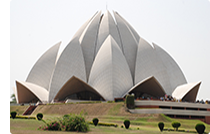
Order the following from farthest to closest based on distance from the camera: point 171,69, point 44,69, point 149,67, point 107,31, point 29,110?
point 107,31 < point 171,69 < point 44,69 < point 149,67 < point 29,110

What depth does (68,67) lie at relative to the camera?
1554 inches

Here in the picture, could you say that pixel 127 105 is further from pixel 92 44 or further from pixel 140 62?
pixel 92 44

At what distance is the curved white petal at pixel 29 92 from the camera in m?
38.0

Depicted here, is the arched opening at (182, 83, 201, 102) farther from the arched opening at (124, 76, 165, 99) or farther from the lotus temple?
the arched opening at (124, 76, 165, 99)

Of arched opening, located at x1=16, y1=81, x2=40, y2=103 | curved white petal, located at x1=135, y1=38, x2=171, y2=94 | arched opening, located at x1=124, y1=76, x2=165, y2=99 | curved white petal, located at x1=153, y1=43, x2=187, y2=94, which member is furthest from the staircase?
curved white petal, located at x1=153, y1=43, x2=187, y2=94

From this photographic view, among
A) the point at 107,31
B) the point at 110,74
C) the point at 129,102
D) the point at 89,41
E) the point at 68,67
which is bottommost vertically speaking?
the point at 129,102

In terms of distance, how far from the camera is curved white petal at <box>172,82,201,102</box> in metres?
37.1

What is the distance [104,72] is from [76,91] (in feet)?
22.2

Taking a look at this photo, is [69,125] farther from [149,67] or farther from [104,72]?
[149,67]

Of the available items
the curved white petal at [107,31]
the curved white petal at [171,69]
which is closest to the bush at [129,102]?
the curved white petal at [171,69]

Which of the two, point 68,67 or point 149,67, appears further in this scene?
point 149,67

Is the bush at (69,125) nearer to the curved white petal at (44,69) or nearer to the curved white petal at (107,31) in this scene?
the curved white petal at (44,69)

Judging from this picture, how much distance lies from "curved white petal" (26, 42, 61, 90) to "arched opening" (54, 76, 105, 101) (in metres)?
5.06

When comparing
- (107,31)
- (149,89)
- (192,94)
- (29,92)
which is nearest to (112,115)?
(149,89)
